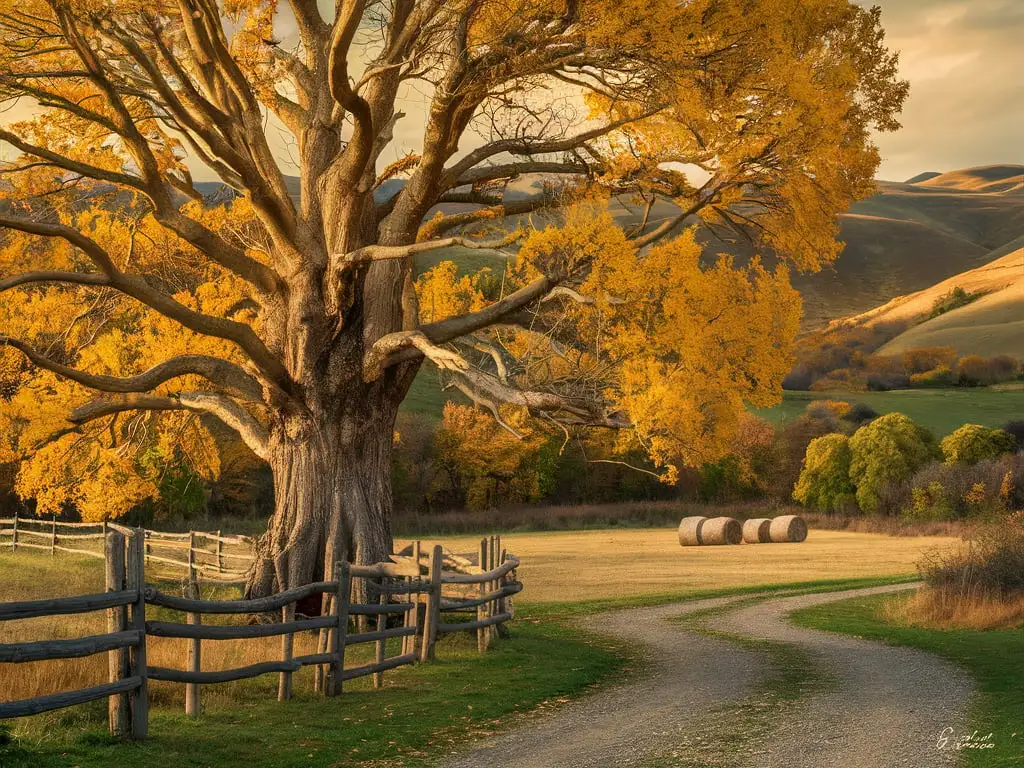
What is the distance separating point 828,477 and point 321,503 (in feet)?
192

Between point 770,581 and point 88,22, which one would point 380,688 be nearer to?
point 88,22

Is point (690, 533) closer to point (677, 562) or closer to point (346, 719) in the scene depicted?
point (677, 562)

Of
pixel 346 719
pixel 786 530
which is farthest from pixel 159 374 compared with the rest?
pixel 786 530

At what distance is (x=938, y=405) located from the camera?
98875 millimetres

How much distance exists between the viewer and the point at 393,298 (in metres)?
20.5

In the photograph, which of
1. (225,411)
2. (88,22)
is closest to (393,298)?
(225,411)

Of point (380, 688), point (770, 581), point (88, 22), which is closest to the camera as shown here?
point (380, 688)

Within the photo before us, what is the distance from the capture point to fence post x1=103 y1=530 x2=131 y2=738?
31.6 ft

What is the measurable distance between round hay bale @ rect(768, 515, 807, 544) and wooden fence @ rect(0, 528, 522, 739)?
1577 inches

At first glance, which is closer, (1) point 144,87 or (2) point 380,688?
(2) point 380,688

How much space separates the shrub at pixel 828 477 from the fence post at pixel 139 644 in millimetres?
65622

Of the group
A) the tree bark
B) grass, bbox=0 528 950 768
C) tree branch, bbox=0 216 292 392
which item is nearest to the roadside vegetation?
grass, bbox=0 528 950 768

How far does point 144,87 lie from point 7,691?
1219 centimetres

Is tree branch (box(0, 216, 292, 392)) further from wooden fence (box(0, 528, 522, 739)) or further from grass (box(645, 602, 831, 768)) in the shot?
grass (box(645, 602, 831, 768))
